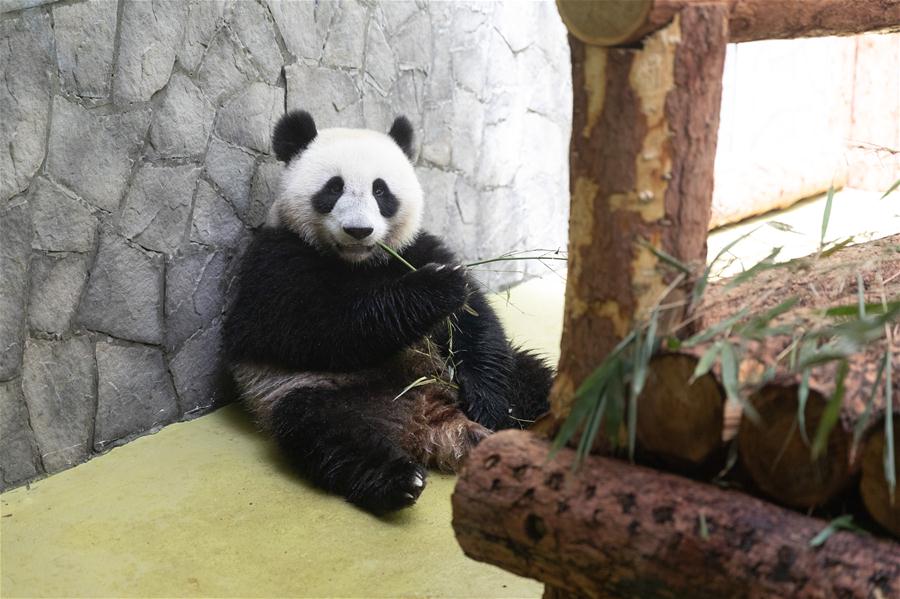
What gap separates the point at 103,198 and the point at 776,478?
2.39m

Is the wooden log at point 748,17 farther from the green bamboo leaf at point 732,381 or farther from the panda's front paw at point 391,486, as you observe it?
the panda's front paw at point 391,486

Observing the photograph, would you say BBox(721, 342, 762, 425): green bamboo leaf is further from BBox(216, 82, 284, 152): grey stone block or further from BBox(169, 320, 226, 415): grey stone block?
BBox(216, 82, 284, 152): grey stone block

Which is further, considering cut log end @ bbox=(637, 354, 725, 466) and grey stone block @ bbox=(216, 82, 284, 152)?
grey stone block @ bbox=(216, 82, 284, 152)

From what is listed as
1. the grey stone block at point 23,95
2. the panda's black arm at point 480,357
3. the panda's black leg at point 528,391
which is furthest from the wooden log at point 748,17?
the grey stone block at point 23,95

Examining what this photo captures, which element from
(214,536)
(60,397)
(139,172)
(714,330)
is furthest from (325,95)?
(714,330)

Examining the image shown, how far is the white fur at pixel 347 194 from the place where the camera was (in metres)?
3.42

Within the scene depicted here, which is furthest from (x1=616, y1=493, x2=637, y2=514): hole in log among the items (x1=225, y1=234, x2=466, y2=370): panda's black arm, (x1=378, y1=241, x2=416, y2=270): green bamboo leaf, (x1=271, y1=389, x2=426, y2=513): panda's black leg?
(x1=378, y1=241, x2=416, y2=270): green bamboo leaf

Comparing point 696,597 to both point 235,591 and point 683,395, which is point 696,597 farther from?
point 235,591

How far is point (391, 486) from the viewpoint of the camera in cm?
285

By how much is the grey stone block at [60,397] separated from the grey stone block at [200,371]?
42cm

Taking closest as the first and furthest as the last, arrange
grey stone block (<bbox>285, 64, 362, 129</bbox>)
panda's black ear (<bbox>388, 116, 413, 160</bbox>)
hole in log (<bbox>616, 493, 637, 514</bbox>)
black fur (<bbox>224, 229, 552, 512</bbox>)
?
hole in log (<bbox>616, 493, 637, 514</bbox>), black fur (<bbox>224, 229, 552, 512</bbox>), panda's black ear (<bbox>388, 116, 413, 160</bbox>), grey stone block (<bbox>285, 64, 362, 129</bbox>)

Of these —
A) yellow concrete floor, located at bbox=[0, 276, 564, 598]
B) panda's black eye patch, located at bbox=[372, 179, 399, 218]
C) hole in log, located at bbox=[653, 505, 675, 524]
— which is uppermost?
panda's black eye patch, located at bbox=[372, 179, 399, 218]

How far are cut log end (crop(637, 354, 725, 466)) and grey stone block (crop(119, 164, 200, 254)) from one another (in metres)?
2.14

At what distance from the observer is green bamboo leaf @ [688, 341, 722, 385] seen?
169cm
